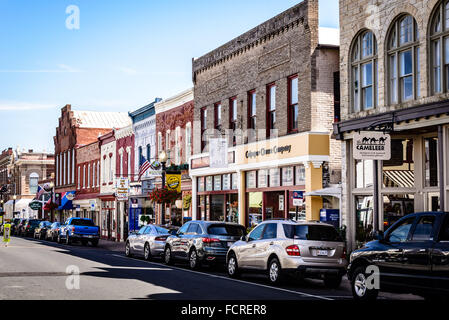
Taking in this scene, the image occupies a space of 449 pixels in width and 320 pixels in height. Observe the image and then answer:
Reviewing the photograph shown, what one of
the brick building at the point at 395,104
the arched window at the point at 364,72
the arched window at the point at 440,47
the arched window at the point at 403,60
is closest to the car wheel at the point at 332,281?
the brick building at the point at 395,104

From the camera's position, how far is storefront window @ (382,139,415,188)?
70.3ft

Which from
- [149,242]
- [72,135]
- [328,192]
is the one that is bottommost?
[149,242]

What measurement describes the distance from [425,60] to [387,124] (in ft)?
9.12

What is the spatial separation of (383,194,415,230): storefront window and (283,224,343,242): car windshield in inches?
196

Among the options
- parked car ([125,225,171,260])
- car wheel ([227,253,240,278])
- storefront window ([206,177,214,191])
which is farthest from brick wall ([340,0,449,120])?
storefront window ([206,177,214,191])

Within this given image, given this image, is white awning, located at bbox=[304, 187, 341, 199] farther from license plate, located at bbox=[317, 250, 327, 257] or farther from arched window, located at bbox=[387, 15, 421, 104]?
license plate, located at bbox=[317, 250, 327, 257]

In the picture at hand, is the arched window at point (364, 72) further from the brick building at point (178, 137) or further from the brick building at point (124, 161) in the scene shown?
the brick building at point (124, 161)

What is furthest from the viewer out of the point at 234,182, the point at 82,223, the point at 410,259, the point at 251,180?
the point at 82,223

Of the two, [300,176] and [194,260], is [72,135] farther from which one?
[194,260]

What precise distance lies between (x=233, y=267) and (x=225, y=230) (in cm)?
284

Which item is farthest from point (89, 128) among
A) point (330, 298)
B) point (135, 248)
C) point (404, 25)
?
point (330, 298)

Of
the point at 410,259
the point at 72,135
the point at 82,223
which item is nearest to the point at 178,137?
the point at 82,223

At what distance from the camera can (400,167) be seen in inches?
855

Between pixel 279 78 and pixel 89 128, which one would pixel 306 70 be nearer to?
pixel 279 78
